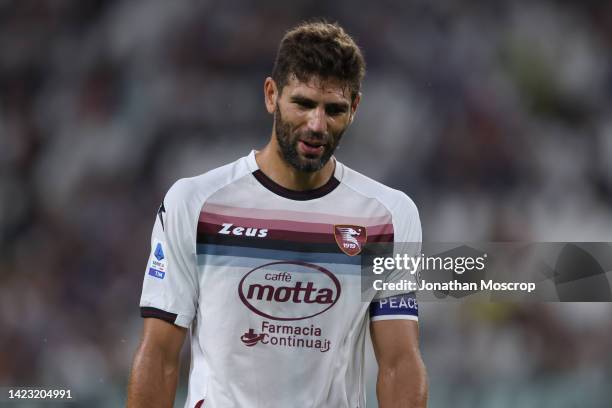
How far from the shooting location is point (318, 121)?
3178 millimetres

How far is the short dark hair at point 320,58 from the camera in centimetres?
323

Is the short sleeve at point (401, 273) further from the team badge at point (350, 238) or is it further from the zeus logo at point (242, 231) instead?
the zeus logo at point (242, 231)

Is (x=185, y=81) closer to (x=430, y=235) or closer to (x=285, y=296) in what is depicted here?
(x=430, y=235)

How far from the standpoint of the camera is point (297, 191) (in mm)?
3381

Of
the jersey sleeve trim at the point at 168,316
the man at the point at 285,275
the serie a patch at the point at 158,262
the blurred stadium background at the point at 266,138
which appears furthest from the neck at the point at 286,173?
the blurred stadium background at the point at 266,138

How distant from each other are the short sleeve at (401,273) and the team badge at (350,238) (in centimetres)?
12

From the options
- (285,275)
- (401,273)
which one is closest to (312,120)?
(285,275)

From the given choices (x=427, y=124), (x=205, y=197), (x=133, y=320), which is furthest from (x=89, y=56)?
(x=205, y=197)

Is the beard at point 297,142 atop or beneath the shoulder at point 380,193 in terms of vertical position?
atop

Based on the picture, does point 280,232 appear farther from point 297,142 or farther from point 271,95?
point 271,95

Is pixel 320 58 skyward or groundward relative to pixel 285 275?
skyward

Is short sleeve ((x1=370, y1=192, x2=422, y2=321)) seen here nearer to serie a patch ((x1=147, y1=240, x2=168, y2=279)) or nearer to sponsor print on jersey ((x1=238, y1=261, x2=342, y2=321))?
sponsor print on jersey ((x1=238, y1=261, x2=342, y2=321))

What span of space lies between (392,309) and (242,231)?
2.00 feet

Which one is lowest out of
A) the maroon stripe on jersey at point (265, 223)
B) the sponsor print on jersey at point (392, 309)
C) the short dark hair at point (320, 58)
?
the sponsor print on jersey at point (392, 309)
